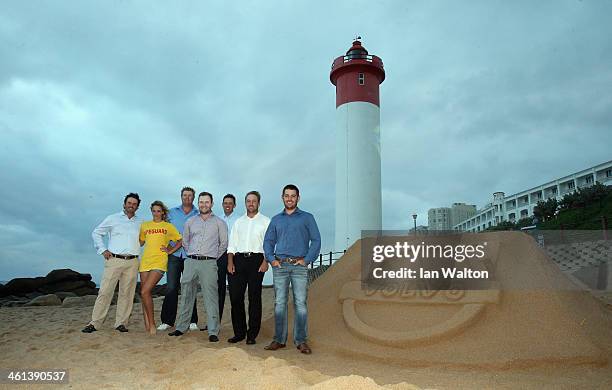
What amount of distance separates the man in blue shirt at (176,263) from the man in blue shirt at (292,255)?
172 cm

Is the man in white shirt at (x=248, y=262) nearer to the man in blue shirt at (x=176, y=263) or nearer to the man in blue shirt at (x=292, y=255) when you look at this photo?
the man in blue shirt at (x=292, y=255)

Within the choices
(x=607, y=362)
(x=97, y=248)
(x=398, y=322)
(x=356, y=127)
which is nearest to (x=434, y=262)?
(x=398, y=322)

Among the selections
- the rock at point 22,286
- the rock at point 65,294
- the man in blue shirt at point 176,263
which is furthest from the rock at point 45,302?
the man in blue shirt at point 176,263

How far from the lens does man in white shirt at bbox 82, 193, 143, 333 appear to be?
6234 mm

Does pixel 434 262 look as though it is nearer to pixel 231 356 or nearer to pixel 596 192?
pixel 231 356

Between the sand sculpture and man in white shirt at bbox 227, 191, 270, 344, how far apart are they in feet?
3.16

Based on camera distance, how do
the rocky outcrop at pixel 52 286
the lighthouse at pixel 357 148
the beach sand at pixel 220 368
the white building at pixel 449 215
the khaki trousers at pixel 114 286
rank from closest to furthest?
the beach sand at pixel 220 368 → the khaki trousers at pixel 114 286 → the lighthouse at pixel 357 148 → the rocky outcrop at pixel 52 286 → the white building at pixel 449 215

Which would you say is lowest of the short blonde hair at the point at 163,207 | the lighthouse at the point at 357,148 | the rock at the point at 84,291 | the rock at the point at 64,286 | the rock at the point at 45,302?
the rock at the point at 45,302

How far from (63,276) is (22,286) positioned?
1.48 m

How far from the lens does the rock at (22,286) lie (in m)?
17.5

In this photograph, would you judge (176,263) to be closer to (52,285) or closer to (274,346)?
(274,346)

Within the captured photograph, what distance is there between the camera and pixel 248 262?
5.71 meters

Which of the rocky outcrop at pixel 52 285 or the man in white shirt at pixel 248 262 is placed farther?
the rocky outcrop at pixel 52 285

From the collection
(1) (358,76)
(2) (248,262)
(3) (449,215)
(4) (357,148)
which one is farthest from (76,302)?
(3) (449,215)
